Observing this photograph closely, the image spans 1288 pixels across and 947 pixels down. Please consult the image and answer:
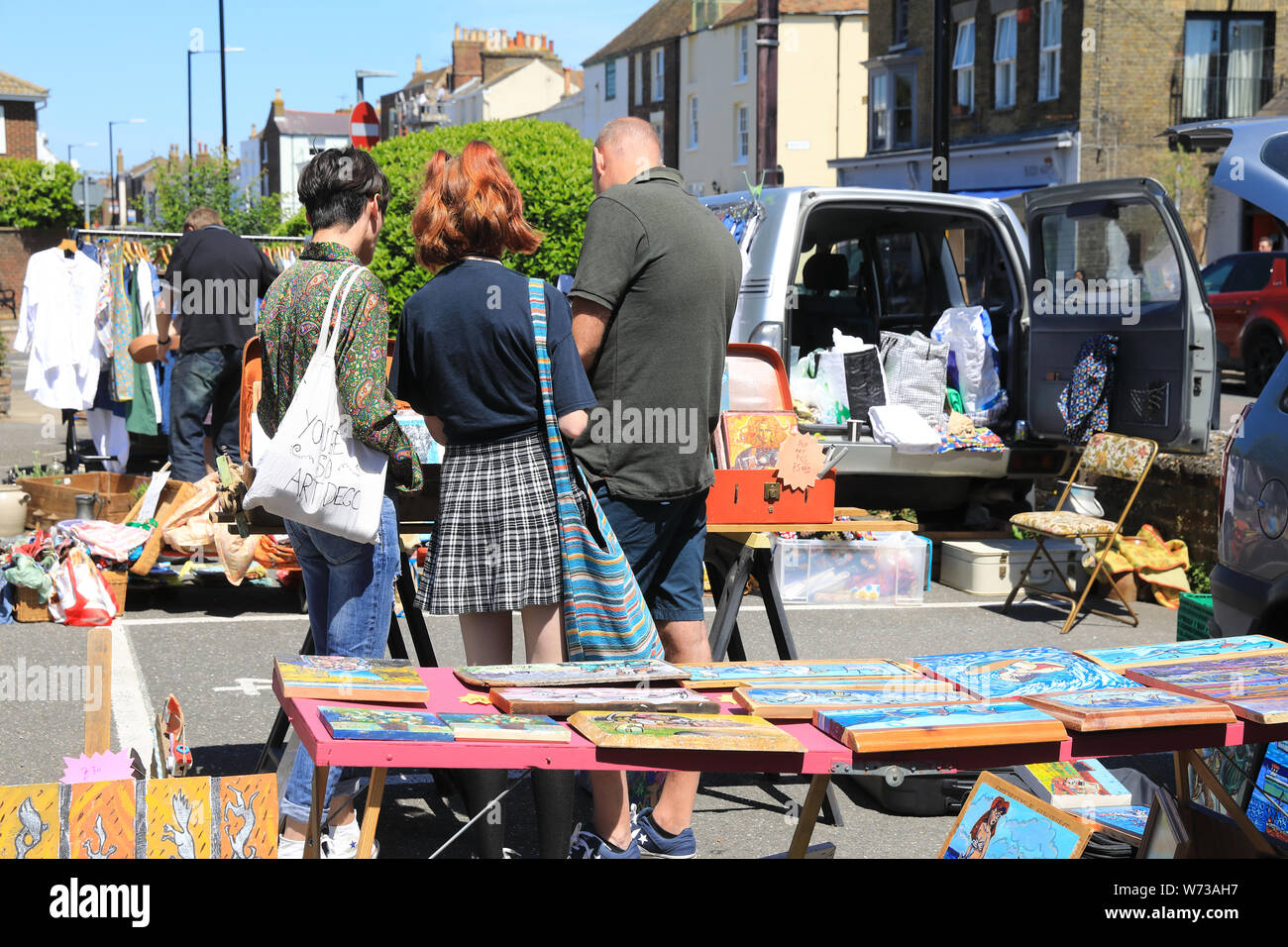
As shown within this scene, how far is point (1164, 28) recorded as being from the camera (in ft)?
90.7

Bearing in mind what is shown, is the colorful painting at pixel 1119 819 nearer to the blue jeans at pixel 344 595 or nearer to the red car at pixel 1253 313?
the blue jeans at pixel 344 595

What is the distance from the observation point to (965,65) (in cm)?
3177

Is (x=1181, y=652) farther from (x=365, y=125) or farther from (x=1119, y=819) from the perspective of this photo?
(x=365, y=125)

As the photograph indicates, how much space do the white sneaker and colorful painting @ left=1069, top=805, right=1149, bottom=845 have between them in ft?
6.22

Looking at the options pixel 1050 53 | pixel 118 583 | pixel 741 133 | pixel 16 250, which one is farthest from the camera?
pixel 741 133

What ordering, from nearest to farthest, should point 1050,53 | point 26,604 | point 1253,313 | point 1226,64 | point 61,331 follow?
point 26,604 → point 61,331 → point 1253,313 → point 1226,64 → point 1050,53

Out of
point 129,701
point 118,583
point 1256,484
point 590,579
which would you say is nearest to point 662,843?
point 590,579

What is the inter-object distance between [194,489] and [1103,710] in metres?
5.88

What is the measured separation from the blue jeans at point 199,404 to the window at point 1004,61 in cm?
2478

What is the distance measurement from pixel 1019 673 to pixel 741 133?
44.3 meters

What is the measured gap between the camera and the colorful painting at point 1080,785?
4088mm

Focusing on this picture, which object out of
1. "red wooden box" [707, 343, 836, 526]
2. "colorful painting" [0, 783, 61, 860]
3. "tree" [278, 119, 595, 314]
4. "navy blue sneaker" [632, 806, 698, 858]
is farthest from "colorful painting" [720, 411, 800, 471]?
"tree" [278, 119, 595, 314]

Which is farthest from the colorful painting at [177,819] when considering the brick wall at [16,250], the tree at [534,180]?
the brick wall at [16,250]
